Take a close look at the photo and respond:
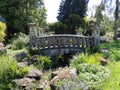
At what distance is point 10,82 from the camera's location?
9898mm

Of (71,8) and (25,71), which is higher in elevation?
(71,8)

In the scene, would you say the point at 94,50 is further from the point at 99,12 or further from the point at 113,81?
the point at 99,12

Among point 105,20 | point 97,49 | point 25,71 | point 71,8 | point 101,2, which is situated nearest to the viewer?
point 25,71

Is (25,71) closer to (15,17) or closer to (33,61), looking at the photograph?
(33,61)

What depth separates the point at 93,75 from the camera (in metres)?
9.59

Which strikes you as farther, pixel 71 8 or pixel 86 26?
pixel 71 8

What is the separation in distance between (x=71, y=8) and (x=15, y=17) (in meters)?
12.5

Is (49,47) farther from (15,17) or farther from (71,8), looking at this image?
(71,8)

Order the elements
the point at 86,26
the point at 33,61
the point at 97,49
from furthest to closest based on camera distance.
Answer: the point at 86,26 < the point at 97,49 < the point at 33,61

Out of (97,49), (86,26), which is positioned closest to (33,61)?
(97,49)

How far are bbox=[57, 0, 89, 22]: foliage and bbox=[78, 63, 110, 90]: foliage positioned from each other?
1094 inches

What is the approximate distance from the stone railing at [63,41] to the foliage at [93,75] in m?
5.89

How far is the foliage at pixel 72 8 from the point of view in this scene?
38094 millimetres

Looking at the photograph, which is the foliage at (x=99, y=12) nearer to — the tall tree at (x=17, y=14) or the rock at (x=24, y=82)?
the tall tree at (x=17, y=14)
